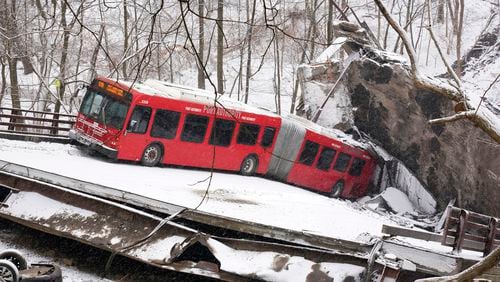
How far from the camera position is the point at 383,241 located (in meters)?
9.12

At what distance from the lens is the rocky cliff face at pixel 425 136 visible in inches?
731

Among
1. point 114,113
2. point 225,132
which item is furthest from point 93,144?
point 225,132

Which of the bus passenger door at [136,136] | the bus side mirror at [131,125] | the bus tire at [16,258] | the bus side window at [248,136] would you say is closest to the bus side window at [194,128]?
the bus passenger door at [136,136]

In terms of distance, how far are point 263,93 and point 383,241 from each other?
2965 centimetres

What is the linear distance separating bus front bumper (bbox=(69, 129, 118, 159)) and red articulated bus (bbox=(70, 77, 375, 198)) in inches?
1.1

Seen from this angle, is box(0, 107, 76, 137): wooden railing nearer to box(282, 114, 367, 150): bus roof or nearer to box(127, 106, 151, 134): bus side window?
box(127, 106, 151, 134): bus side window

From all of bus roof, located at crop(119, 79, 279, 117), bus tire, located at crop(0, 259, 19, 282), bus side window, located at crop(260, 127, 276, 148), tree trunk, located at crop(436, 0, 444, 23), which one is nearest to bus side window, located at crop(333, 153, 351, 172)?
bus side window, located at crop(260, 127, 276, 148)

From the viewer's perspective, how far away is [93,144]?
15.7 meters

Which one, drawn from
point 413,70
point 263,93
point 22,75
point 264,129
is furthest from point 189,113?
point 22,75

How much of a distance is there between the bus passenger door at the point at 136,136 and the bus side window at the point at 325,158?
7.57m

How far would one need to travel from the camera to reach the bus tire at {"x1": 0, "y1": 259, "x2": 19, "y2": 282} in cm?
726

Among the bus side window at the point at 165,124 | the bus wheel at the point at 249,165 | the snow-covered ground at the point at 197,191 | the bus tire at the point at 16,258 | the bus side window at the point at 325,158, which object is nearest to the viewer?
the bus tire at the point at 16,258

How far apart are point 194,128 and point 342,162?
292 inches

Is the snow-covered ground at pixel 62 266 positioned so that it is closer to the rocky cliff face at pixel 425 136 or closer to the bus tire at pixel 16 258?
the bus tire at pixel 16 258
